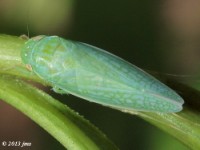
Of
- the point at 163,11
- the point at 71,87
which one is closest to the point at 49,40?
the point at 71,87

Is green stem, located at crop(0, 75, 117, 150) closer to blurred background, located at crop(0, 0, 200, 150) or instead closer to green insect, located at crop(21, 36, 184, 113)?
green insect, located at crop(21, 36, 184, 113)

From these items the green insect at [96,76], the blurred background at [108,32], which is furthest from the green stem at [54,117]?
the blurred background at [108,32]

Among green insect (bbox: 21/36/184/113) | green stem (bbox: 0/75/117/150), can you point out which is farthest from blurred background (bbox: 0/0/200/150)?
green stem (bbox: 0/75/117/150)

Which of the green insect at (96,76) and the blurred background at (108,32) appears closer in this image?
the green insect at (96,76)

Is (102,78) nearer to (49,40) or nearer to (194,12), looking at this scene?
(49,40)

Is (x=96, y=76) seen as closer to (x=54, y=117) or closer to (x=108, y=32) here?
(x=54, y=117)

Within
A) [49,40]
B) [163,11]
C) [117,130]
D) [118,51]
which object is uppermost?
[49,40]

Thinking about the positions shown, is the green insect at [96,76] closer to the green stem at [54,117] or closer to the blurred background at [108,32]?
the green stem at [54,117]
